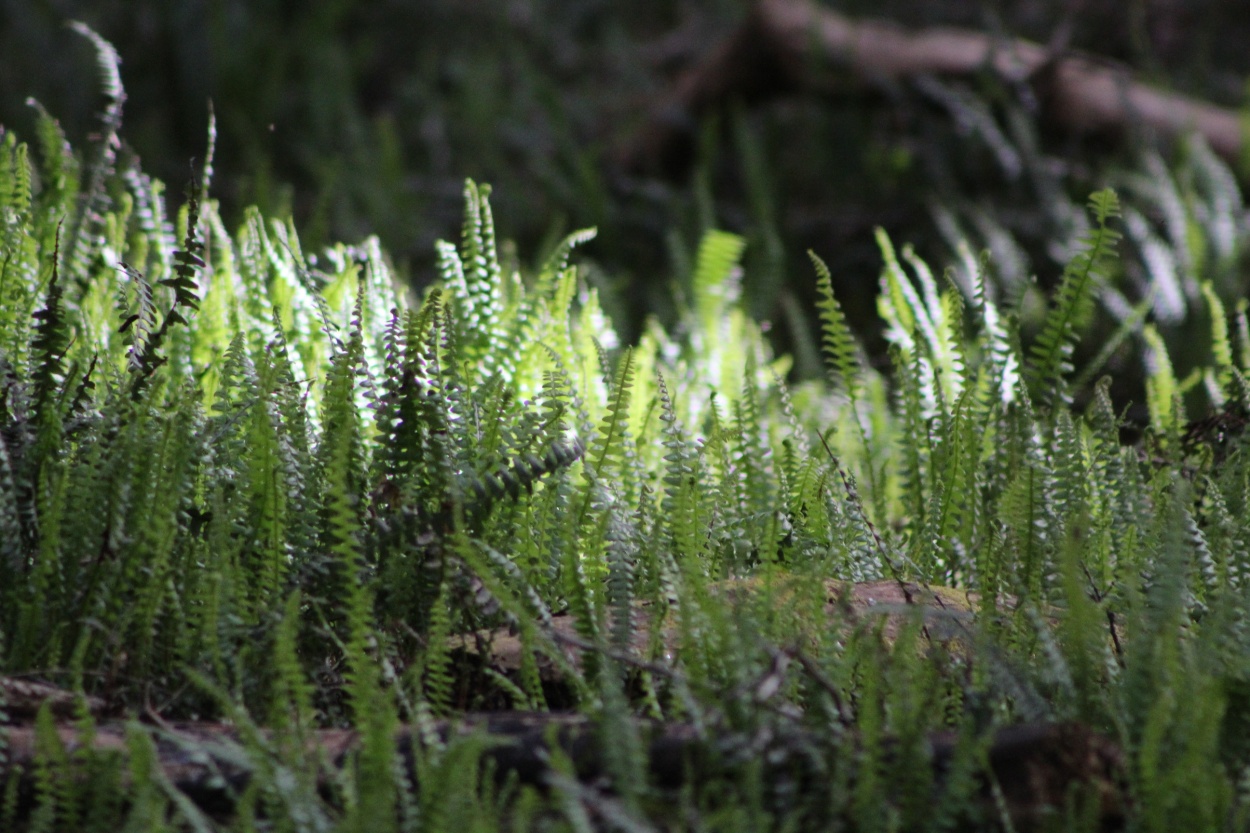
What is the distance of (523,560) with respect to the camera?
52.7 inches

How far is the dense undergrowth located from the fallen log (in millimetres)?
2428

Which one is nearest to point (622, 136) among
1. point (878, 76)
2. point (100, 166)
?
point (878, 76)

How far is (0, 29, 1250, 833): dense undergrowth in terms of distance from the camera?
0.93 metres

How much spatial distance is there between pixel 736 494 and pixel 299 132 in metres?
4.66

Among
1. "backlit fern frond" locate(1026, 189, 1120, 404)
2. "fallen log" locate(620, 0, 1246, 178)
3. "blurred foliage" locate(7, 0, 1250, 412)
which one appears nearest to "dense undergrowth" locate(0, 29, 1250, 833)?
"backlit fern frond" locate(1026, 189, 1120, 404)

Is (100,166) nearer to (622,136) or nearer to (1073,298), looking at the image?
(1073,298)

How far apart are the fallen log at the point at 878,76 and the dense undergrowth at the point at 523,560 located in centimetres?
243

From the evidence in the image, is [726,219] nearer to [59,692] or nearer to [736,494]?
[736,494]

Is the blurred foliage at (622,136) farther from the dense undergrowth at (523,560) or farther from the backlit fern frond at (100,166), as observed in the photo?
the dense undergrowth at (523,560)

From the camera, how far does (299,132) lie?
566 cm

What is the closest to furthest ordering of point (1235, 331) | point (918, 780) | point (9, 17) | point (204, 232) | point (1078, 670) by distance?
1. point (918, 780)
2. point (1078, 670)
3. point (204, 232)
4. point (1235, 331)
5. point (9, 17)

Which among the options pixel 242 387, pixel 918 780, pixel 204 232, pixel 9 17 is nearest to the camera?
pixel 918 780

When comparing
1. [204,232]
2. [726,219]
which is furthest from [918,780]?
[726,219]

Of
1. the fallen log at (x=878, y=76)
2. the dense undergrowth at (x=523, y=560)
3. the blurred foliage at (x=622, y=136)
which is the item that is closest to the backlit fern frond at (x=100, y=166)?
the dense undergrowth at (x=523, y=560)
